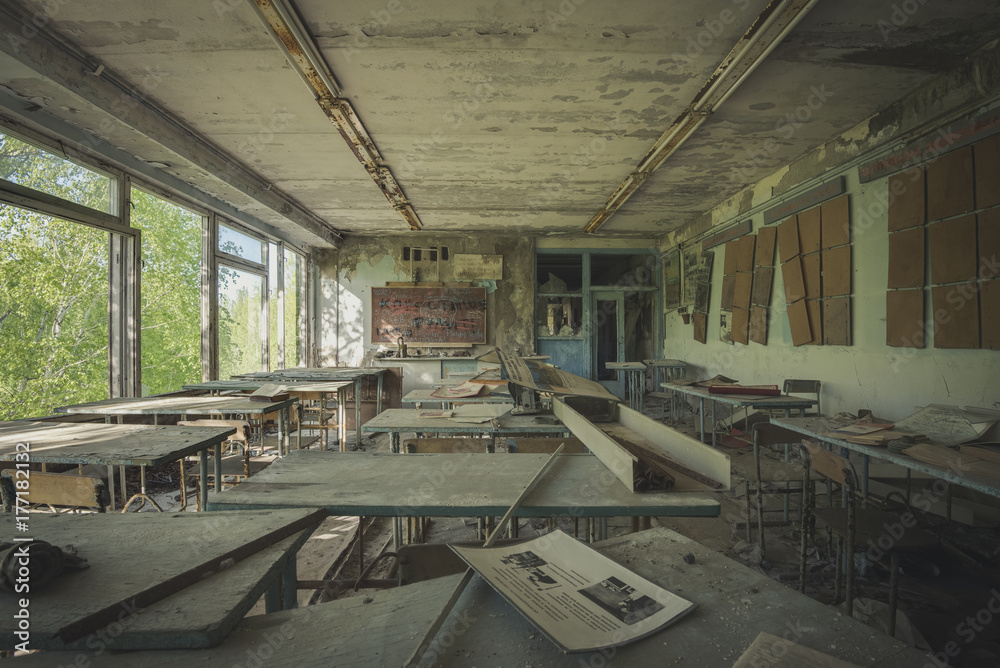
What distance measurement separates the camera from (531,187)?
5.59 m

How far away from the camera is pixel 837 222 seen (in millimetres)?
3943

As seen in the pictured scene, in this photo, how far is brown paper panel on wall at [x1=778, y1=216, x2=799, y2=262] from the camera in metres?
4.48

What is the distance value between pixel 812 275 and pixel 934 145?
1.37 m

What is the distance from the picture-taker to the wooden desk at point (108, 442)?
2037 millimetres

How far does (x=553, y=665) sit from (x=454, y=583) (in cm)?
29

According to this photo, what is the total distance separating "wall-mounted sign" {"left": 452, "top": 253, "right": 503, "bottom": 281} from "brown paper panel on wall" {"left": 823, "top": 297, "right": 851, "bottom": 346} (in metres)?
5.07

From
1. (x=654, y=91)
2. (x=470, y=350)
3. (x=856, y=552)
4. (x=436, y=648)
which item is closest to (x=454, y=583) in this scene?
(x=436, y=648)

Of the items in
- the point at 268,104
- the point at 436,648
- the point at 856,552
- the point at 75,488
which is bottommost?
the point at 856,552

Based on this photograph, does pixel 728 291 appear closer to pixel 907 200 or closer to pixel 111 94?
pixel 907 200

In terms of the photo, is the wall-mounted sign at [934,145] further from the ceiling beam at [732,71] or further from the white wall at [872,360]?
the ceiling beam at [732,71]

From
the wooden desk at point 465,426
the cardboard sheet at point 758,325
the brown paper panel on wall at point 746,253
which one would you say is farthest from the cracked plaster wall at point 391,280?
the wooden desk at point 465,426

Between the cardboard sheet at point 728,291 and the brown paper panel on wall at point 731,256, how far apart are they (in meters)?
0.09

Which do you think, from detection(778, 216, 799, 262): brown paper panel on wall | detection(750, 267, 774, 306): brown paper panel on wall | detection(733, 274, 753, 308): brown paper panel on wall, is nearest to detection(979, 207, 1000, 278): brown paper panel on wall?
detection(778, 216, 799, 262): brown paper panel on wall

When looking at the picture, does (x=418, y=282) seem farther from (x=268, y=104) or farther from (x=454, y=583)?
(x=454, y=583)
